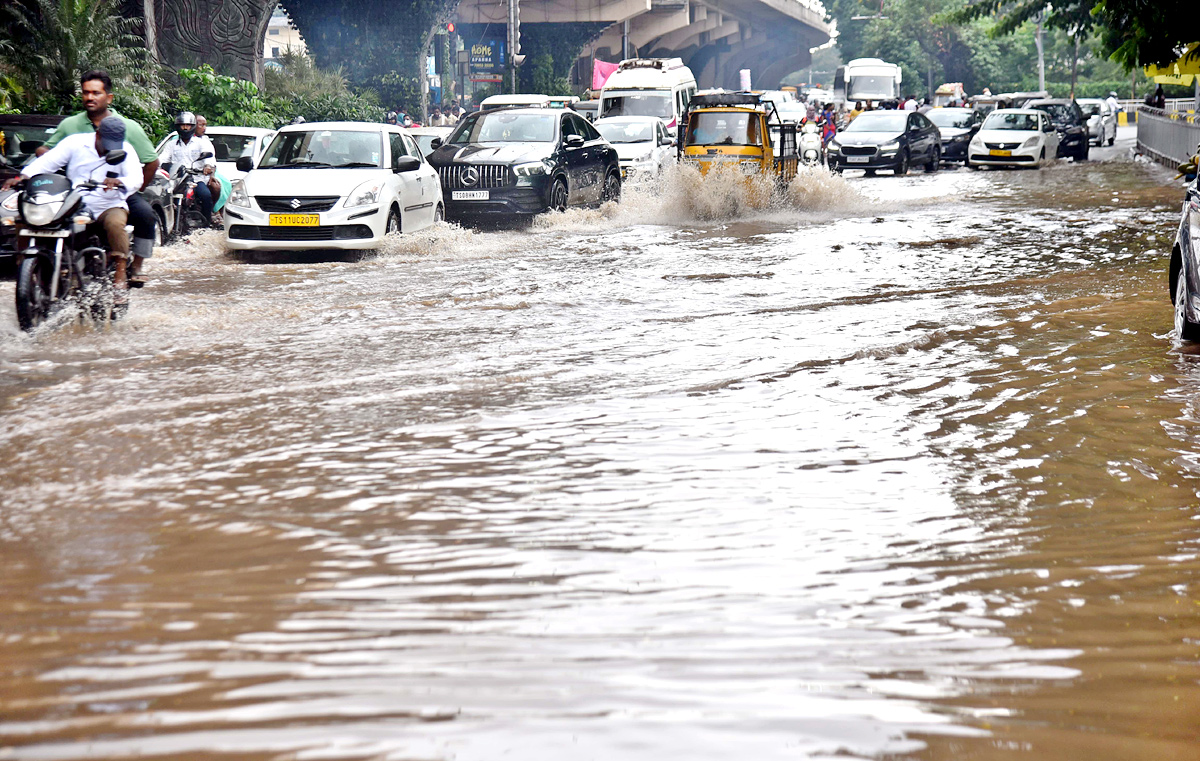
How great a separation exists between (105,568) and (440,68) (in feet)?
178

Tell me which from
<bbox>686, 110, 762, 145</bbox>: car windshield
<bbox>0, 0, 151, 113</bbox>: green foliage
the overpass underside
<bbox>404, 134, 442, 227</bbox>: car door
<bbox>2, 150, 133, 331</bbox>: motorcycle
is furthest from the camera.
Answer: the overpass underside

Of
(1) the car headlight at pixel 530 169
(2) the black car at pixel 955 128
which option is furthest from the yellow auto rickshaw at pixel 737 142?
(2) the black car at pixel 955 128

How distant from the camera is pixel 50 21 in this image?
19812 mm

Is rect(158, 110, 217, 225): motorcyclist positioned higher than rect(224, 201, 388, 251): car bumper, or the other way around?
rect(158, 110, 217, 225): motorcyclist

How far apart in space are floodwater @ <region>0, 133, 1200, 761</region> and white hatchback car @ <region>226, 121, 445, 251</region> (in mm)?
4174

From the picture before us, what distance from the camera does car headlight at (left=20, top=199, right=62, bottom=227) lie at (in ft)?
29.3

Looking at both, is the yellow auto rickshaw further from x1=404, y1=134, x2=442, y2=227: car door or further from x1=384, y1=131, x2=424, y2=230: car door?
x1=384, y1=131, x2=424, y2=230: car door

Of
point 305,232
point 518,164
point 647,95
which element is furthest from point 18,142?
point 647,95

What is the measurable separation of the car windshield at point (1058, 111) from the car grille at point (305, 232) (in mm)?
26492

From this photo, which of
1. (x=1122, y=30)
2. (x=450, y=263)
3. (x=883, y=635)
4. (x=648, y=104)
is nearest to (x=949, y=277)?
(x=450, y=263)

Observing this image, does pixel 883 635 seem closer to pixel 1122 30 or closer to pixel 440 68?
pixel 1122 30

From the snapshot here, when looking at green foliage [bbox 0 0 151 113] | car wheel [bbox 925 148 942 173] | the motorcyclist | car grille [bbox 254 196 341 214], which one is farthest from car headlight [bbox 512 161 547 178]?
car wheel [bbox 925 148 942 173]

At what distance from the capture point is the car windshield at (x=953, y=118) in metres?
36.9

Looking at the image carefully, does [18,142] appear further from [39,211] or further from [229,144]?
[229,144]
